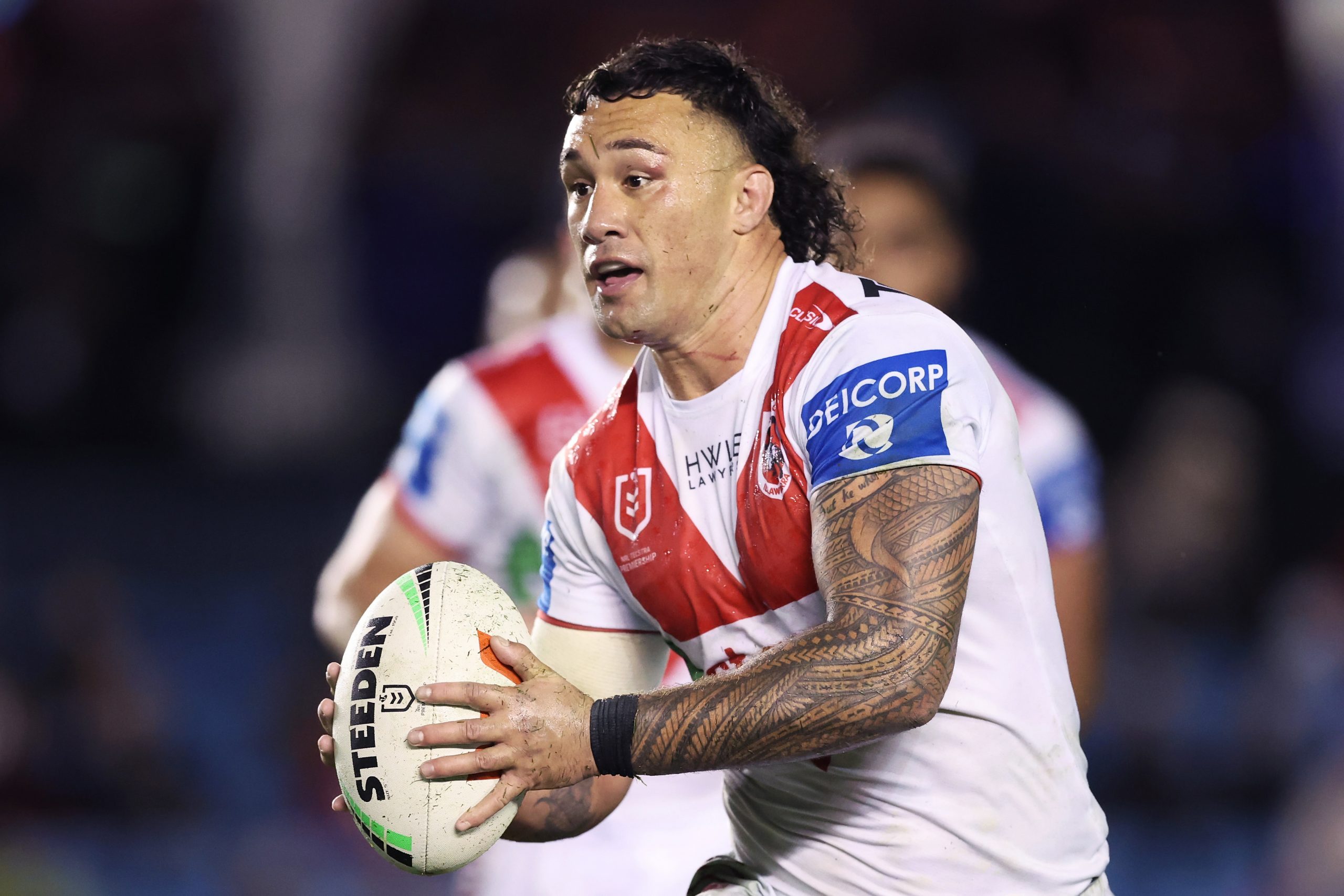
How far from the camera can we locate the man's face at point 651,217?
8.21 ft

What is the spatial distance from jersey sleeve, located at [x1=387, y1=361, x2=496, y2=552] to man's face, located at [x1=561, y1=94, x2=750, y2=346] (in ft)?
4.99

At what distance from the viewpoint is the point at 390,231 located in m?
9.06

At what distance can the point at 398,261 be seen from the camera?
907 cm

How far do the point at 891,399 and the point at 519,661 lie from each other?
69cm

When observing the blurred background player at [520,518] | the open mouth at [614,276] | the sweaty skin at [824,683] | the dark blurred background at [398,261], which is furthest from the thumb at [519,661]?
the dark blurred background at [398,261]

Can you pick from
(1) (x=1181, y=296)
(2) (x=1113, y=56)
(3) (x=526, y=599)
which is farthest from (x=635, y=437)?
(2) (x=1113, y=56)

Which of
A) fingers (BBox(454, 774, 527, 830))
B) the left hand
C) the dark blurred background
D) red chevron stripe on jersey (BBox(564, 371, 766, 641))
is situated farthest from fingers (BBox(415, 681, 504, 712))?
the dark blurred background

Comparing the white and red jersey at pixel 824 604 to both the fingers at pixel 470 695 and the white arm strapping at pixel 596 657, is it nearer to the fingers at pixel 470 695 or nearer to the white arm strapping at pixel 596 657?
the white arm strapping at pixel 596 657

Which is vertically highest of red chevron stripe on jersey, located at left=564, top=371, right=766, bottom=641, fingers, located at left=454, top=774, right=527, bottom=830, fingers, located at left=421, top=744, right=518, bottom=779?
red chevron stripe on jersey, located at left=564, top=371, right=766, bottom=641

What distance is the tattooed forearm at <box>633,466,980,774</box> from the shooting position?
2072mm

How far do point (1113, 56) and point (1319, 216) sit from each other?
1.51 metres

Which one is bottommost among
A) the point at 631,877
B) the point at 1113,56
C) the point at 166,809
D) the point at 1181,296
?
the point at 166,809

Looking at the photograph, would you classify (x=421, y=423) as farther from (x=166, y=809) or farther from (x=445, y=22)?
(x=445, y=22)

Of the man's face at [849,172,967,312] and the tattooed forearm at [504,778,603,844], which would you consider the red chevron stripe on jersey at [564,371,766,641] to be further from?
the man's face at [849,172,967,312]
